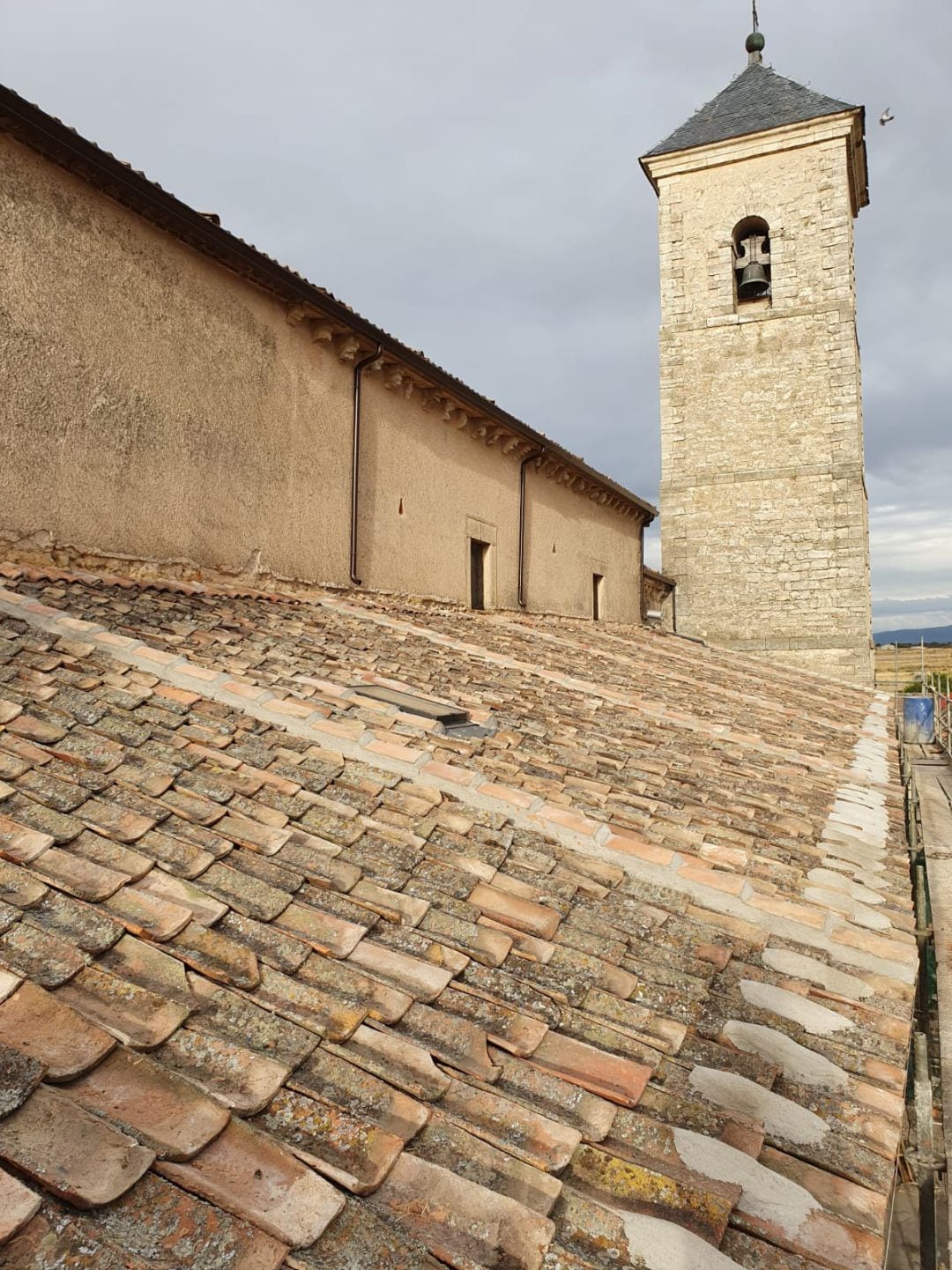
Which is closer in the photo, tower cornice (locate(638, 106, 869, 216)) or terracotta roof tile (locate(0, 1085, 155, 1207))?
terracotta roof tile (locate(0, 1085, 155, 1207))

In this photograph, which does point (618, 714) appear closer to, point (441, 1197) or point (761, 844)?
point (761, 844)

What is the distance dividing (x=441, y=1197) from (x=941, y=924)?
8439 millimetres

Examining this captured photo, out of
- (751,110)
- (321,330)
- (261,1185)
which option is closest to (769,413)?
(751,110)

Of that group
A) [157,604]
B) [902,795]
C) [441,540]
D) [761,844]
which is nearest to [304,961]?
[761,844]

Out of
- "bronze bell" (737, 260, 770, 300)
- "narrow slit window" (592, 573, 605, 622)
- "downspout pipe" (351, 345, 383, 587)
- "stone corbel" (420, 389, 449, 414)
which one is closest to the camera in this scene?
"downspout pipe" (351, 345, 383, 587)

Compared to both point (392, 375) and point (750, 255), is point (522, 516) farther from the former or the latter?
point (750, 255)

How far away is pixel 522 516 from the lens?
1311 cm

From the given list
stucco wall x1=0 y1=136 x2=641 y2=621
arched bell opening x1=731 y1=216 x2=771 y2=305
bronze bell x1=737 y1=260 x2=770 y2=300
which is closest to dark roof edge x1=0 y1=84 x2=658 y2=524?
stucco wall x1=0 y1=136 x2=641 y2=621

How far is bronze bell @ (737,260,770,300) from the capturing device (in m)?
17.8

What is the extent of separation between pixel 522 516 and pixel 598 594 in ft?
11.9

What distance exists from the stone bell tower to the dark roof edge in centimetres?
1003

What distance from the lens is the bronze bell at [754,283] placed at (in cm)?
1784

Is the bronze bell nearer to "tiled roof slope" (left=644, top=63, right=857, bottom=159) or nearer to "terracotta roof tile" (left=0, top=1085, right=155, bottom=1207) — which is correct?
"tiled roof slope" (left=644, top=63, right=857, bottom=159)

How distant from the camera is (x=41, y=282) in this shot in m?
6.13
